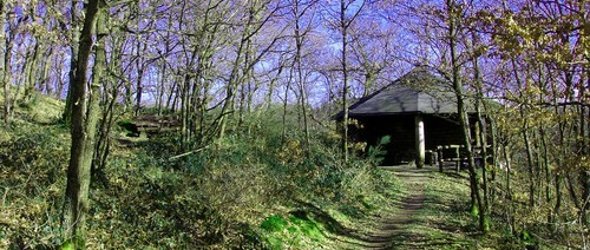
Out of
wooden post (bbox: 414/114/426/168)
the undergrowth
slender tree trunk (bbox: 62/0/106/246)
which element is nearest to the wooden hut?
wooden post (bbox: 414/114/426/168)

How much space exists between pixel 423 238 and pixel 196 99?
23.0ft

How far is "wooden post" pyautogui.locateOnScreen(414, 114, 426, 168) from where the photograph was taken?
2355 centimetres

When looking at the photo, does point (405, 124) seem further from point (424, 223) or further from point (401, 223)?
point (424, 223)

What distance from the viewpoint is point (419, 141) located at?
2380cm

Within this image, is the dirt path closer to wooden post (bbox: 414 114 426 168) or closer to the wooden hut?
wooden post (bbox: 414 114 426 168)

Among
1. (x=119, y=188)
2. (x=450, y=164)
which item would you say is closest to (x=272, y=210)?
(x=119, y=188)

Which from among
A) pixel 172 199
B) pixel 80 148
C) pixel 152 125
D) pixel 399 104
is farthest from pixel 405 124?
pixel 80 148

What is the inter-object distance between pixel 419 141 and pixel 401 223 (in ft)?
39.1

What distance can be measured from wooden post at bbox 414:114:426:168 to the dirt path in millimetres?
3658

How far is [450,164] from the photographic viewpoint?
23.8m

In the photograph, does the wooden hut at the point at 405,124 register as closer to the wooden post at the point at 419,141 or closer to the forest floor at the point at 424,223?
the wooden post at the point at 419,141

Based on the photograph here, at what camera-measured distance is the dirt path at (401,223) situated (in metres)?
10.3

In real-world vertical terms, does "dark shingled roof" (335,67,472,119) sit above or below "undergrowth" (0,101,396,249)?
above

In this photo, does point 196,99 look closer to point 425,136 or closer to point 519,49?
point 519,49
